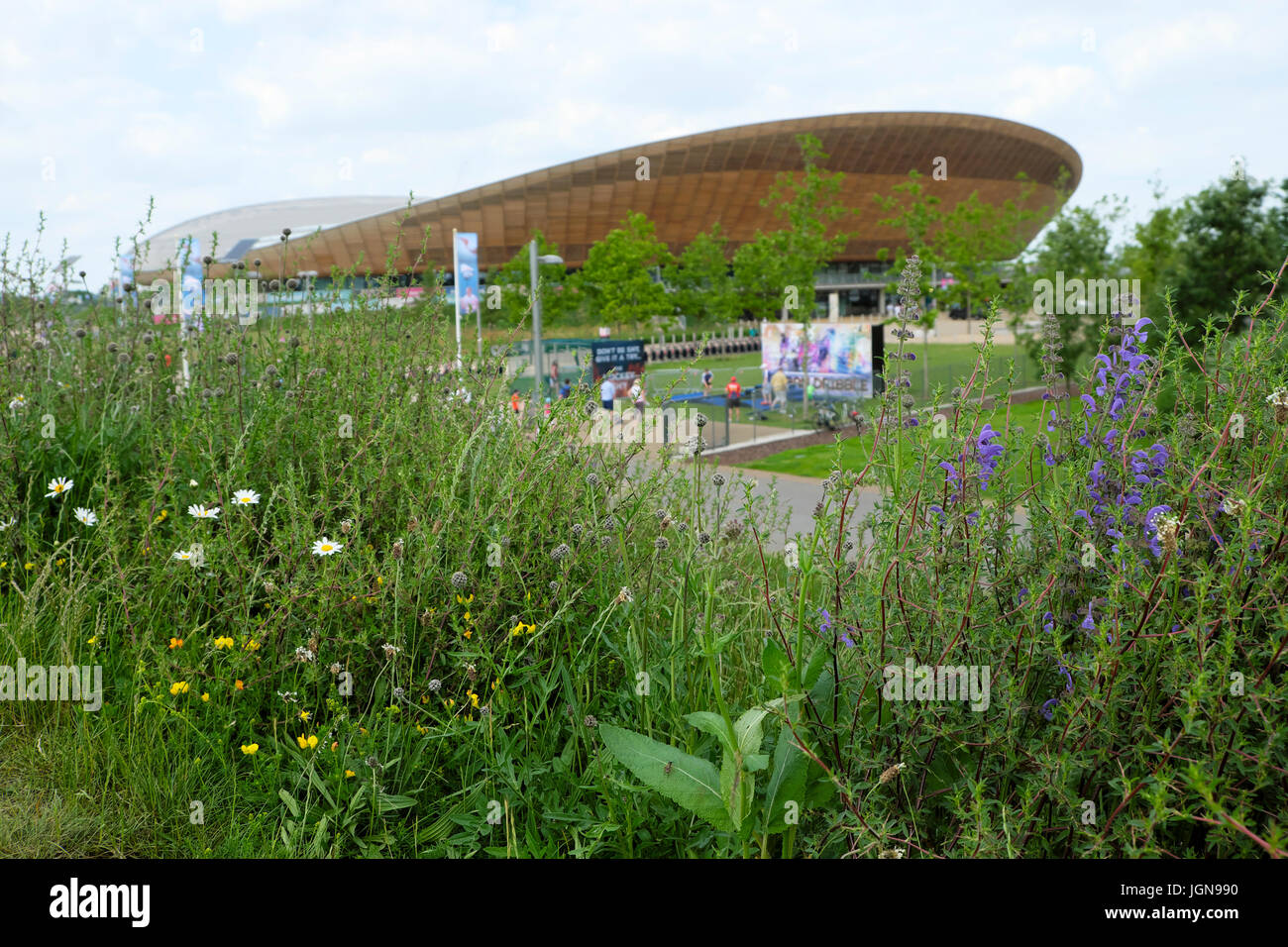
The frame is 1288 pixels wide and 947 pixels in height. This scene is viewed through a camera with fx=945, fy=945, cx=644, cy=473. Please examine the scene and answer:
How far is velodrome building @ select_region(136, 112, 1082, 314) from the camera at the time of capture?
60250 millimetres

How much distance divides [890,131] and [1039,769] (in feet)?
237

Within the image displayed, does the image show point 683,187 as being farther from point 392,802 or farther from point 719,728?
point 719,728

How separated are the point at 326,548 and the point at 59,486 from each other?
1854mm

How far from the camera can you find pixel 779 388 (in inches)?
821

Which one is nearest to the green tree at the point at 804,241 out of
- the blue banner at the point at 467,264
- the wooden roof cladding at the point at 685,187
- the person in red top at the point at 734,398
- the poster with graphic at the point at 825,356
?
the poster with graphic at the point at 825,356

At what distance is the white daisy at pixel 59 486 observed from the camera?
4097 mm

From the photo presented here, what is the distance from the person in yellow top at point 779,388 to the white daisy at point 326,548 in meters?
17.8

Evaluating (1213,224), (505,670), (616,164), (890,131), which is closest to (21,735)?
(505,670)

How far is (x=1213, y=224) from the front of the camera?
53.0ft
